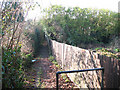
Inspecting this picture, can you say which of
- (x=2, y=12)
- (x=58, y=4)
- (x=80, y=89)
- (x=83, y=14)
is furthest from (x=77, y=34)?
(x=2, y=12)

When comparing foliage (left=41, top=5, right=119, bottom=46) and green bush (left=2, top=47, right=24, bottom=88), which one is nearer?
green bush (left=2, top=47, right=24, bottom=88)

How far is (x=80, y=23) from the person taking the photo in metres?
10.7

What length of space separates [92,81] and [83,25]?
842 cm

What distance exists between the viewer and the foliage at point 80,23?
10.7m

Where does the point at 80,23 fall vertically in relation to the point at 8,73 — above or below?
above

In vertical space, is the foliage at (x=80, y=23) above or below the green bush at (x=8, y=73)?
above

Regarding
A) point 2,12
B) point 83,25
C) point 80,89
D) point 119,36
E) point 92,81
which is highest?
point 83,25

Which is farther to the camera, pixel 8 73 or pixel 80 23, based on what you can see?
pixel 80 23

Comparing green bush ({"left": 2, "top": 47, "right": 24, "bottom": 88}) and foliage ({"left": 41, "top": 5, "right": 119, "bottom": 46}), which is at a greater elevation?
foliage ({"left": 41, "top": 5, "right": 119, "bottom": 46})

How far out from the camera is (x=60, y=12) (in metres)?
10.7

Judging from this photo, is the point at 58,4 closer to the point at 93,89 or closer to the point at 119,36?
the point at 119,36

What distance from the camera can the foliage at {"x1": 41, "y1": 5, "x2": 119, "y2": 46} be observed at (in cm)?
1066

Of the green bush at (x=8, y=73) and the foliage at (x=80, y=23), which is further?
the foliage at (x=80, y=23)

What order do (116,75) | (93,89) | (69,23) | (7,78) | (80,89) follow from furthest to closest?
(69,23) → (80,89) → (93,89) → (7,78) → (116,75)
